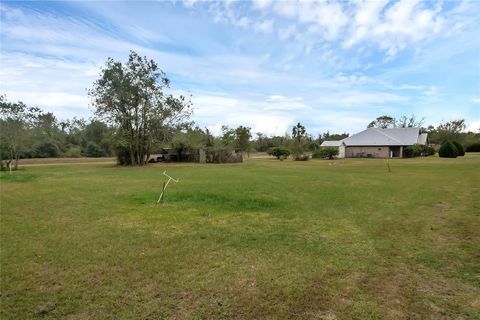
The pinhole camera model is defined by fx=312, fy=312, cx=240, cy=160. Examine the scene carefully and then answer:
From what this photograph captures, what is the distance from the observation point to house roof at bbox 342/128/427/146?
47.7m

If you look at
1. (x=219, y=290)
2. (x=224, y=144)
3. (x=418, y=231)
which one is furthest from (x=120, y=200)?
(x=224, y=144)

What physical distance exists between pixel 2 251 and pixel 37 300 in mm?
2218

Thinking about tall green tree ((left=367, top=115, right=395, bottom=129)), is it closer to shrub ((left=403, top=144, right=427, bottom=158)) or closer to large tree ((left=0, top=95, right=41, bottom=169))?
shrub ((left=403, top=144, right=427, bottom=158))

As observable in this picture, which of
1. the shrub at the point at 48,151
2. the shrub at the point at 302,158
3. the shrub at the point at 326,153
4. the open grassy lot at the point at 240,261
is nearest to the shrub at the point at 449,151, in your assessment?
the shrub at the point at 326,153

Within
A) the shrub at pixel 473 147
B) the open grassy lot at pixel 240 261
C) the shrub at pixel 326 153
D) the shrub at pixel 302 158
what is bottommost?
the open grassy lot at pixel 240 261

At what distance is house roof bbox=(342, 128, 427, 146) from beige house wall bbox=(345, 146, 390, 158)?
64cm

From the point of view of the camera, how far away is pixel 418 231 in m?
6.37

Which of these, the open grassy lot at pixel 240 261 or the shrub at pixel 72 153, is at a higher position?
→ the shrub at pixel 72 153

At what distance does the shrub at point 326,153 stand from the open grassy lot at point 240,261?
34.5 metres

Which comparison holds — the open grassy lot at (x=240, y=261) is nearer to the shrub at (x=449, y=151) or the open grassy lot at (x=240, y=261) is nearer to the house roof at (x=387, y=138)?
the shrub at (x=449, y=151)

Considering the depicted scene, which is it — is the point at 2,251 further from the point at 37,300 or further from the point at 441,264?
the point at 441,264

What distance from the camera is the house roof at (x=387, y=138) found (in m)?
47.7

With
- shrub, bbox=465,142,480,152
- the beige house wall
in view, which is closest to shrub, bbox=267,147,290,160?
the beige house wall

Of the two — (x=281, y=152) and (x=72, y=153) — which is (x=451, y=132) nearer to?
(x=281, y=152)
